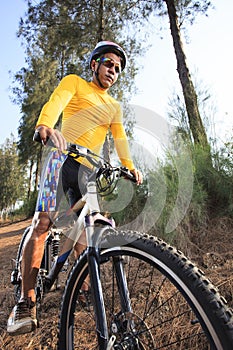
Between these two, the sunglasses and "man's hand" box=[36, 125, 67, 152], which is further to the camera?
the sunglasses

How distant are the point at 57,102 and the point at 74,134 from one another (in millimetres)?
355

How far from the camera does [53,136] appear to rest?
143cm

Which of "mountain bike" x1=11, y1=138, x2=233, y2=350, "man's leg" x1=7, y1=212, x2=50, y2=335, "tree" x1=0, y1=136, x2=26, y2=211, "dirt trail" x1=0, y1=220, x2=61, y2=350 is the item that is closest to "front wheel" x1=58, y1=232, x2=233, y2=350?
"mountain bike" x1=11, y1=138, x2=233, y2=350

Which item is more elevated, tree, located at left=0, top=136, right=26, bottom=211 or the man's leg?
tree, located at left=0, top=136, right=26, bottom=211

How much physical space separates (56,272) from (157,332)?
0.70m

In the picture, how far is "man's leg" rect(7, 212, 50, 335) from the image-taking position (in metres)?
1.77

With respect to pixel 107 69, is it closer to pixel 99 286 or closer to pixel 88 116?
pixel 88 116

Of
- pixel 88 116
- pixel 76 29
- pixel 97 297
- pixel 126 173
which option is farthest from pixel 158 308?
pixel 76 29

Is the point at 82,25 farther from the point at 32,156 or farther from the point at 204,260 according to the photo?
the point at 32,156

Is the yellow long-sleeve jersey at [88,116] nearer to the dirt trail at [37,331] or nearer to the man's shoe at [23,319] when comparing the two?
the man's shoe at [23,319]

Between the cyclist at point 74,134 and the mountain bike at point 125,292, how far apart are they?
17cm

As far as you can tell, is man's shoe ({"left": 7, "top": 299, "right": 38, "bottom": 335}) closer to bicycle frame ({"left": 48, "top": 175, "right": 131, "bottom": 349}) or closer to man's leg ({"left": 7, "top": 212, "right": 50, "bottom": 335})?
man's leg ({"left": 7, "top": 212, "right": 50, "bottom": 335})

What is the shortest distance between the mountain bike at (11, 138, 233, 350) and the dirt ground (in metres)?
0.28

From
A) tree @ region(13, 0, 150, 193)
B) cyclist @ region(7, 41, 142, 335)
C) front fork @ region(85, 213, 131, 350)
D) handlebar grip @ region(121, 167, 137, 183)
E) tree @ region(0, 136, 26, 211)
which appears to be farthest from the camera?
tree @ region(0, 136, 26, 211)
